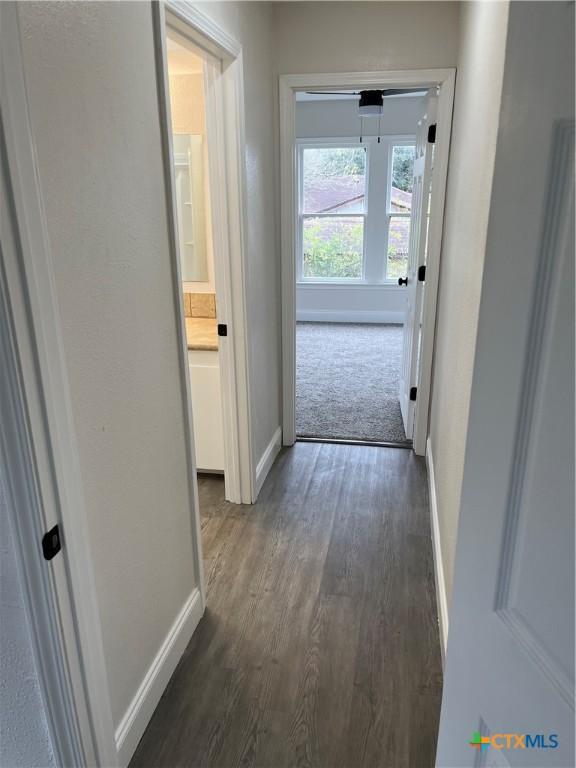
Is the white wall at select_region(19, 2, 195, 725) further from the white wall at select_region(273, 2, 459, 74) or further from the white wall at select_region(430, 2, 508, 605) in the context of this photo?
the white wall at select_region(273, 2, 459, 74)

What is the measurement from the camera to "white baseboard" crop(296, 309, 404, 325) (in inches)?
290

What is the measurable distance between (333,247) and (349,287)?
57cm

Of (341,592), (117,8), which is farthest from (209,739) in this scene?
(117,8)

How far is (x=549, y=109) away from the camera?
60 centimetres

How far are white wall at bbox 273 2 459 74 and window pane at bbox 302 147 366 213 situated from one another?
4171 millimetres

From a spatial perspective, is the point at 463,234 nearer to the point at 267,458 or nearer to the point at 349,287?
the point at 267,458

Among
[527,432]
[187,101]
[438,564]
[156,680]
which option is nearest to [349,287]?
[187,101]

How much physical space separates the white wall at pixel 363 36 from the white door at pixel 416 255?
283 millimetres

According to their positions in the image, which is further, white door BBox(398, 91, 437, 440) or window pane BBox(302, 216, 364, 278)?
window pane BBox(302, 216, 364, 278)

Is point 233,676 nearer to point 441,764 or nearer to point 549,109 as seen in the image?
point 441,764

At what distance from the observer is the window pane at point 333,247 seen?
7.22 m

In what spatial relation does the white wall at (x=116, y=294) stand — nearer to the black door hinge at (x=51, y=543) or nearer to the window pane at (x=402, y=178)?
the black door hinge at (x=51, y=543)

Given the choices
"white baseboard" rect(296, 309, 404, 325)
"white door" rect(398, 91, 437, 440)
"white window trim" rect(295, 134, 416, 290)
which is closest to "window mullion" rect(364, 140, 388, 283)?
"white window trim" rect(295, 134, 416, 290)

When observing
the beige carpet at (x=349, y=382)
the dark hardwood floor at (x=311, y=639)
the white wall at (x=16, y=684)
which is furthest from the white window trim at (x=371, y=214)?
the white wall at (x=16, y=684)
